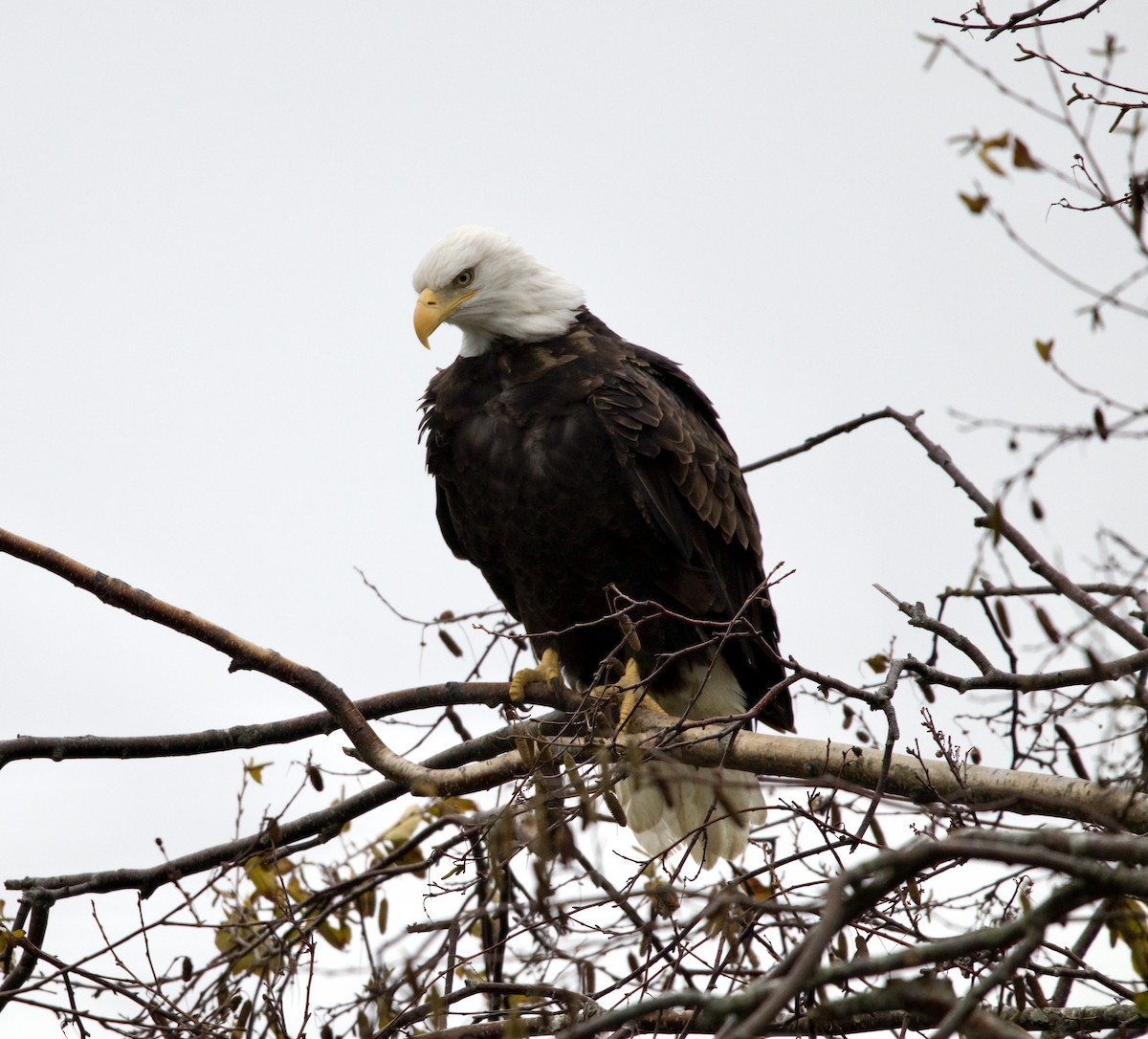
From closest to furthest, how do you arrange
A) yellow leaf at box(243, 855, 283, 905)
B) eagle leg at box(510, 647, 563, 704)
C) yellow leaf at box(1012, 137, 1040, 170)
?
yellow leaf at box(1012, 137, 1040, 170)
yellow leaf at box(243, 855, 283, 905)
eagle leg at box(510, 647, 563, 704)

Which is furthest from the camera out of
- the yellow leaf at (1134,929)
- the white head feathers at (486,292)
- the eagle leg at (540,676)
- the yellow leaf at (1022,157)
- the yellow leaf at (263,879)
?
the white head feathers at (486,292)

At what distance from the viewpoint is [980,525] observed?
2.56m

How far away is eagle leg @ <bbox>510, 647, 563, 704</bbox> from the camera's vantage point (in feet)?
13.7

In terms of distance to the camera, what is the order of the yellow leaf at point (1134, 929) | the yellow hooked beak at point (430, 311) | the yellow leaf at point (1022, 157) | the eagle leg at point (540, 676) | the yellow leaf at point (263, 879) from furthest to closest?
the yellow hooked beak at point (430, 311) → the eagle leg at point (540, 676) → the yellow leaf at point (263, 879) → the yellow leaf at point (1022, 157) → the yellow leaf at point (1134, 929)

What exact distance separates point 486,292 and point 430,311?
258 millimetres

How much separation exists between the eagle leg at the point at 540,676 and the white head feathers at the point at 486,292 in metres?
1.22

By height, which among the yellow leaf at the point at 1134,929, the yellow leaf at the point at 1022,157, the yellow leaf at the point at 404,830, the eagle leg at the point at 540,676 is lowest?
the yellow leaf at the point at 1134,929

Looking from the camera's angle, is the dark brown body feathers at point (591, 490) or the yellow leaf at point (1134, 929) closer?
the yellow leaf at point (1134, 929)

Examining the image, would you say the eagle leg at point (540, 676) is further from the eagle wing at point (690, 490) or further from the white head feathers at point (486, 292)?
the white head feathers at point (486, 292)

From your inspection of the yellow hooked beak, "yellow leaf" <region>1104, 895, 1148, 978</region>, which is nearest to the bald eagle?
the yellow hooked beak

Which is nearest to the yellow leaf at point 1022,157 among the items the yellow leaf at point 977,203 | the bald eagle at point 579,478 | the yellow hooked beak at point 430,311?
the yellow leaf at point 977,203

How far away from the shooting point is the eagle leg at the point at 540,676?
4.17m

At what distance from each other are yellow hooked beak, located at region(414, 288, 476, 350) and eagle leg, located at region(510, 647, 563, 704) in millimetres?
1225

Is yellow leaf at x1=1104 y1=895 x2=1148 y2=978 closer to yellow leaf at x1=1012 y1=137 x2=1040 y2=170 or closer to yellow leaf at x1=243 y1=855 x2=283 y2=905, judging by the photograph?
yellow leaf at x1=1012 y1=137 x2=1040 y2=170
